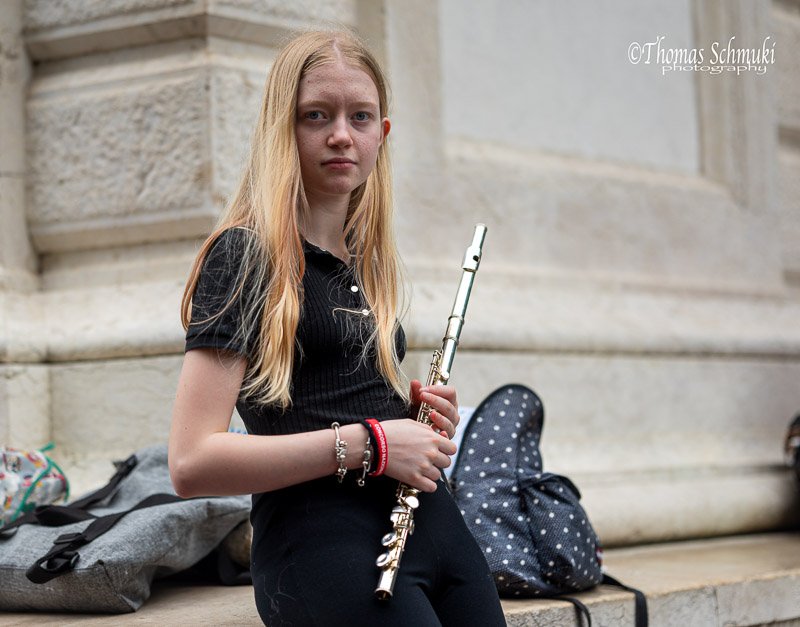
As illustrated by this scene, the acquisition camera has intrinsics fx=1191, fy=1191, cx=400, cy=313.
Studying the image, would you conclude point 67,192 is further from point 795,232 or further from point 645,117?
point 795,232

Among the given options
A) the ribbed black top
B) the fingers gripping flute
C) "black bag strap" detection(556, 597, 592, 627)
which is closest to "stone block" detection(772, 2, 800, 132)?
"black bag strap" detection(556, 597, 592, 627)

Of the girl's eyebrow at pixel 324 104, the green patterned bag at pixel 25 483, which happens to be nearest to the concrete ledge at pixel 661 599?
the green patterned bag at pixel 25 483

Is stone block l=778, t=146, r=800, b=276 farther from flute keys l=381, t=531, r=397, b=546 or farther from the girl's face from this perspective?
flute keys l=381, t=531, r=397, b=546

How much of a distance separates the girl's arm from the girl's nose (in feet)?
1.51

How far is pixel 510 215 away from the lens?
432cm

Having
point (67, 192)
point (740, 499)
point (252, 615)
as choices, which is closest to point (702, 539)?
point (740, 499)

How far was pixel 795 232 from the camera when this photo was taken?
535 cm

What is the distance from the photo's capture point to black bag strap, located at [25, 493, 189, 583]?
8.49 feet

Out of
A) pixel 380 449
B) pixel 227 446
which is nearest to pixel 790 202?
pixel 380 449

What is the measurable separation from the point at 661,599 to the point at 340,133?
4.93 feet

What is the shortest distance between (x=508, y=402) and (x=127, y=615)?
112cm

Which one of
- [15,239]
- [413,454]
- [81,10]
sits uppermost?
[81,10]

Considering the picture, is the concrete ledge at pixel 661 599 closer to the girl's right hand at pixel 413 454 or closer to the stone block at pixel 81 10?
the girl's right hand at pixel 413 454

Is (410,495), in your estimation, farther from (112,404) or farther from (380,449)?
(112,404)
